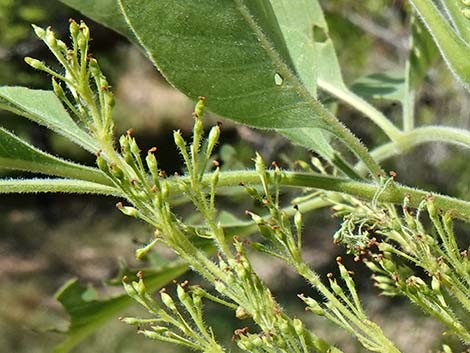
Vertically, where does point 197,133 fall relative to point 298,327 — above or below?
above

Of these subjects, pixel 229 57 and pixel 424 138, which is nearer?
pixel 229 57

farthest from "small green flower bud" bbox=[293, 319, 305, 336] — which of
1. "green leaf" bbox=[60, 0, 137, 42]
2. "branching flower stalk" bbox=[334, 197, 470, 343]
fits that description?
"green leaf" bbox=[60, 0, 137, 42]

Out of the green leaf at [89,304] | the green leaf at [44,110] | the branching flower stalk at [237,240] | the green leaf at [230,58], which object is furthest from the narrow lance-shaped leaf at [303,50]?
the green leaf at [89,304]

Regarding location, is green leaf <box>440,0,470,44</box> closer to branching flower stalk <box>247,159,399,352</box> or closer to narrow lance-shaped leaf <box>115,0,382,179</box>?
narrow lance-shaped leaf <box>115,0,382,179</box>

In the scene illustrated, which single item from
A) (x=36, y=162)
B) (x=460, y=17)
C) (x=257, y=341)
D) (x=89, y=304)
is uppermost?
(x=460, y=17)

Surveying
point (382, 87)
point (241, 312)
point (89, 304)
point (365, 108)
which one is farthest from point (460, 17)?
point (89, 304)

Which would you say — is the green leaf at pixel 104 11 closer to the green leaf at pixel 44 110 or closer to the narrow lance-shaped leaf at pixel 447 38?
the green leaf at pixel 44 110

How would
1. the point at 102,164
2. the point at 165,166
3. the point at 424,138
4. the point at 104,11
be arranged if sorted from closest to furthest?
the point at 102,164 < the point at 424,138 < the point at 104,11 < the point at 165,166

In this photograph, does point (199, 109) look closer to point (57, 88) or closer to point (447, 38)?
point (57, 88)
